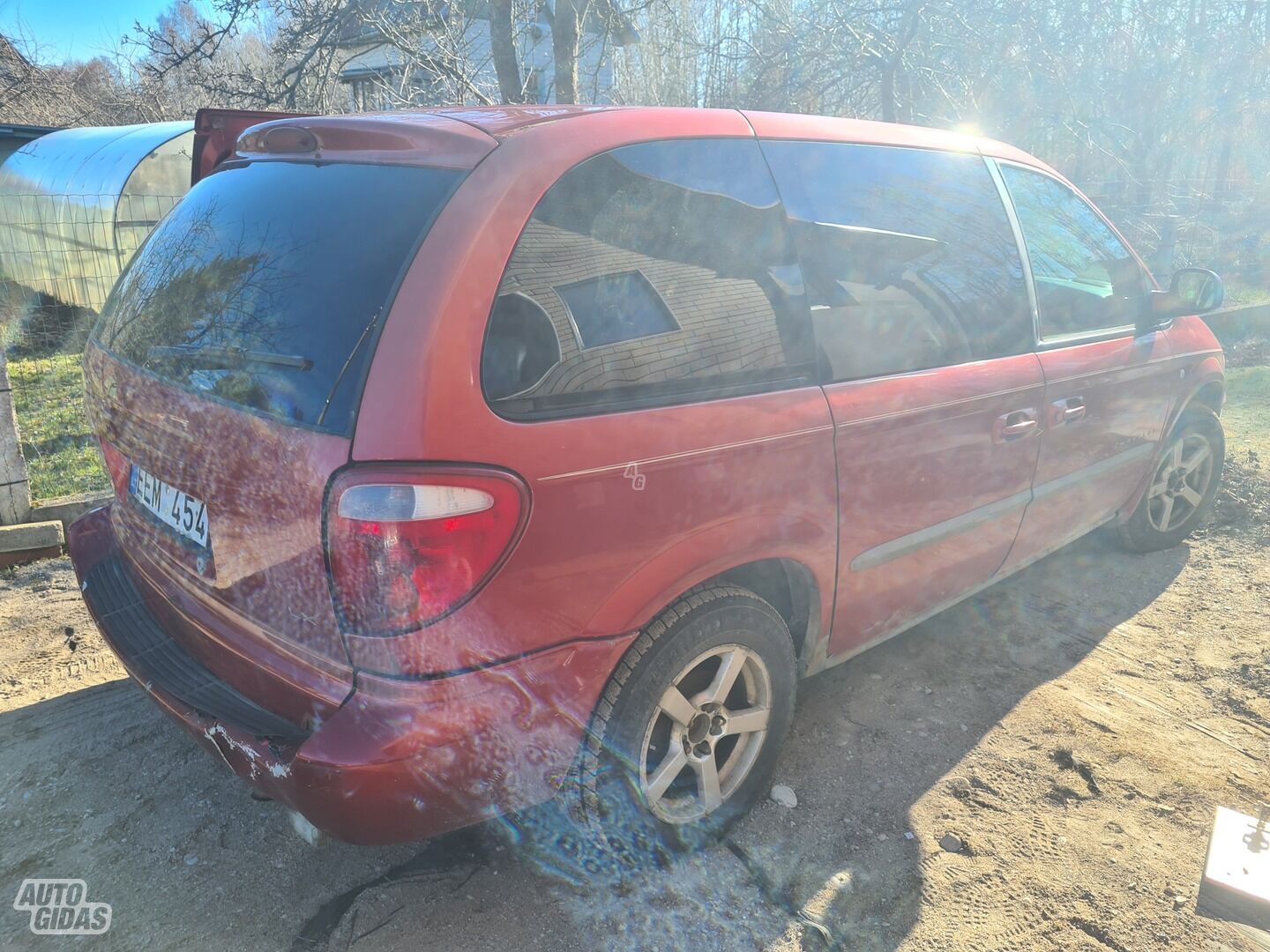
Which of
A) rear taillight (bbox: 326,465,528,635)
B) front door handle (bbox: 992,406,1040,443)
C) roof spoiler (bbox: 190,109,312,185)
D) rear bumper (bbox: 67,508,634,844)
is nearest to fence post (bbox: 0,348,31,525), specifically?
roof spoiler (bbox: 190,109,312,185)

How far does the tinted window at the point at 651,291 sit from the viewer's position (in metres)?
1.83

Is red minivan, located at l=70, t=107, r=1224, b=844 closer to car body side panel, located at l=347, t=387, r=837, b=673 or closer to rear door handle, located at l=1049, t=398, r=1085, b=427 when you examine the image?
car body side panel, located at l=347, t=387, r=837, b=673

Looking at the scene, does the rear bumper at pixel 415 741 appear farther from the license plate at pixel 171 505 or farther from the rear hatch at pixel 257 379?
the license plate at pixel 171 505

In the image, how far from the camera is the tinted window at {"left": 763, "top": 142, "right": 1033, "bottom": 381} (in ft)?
8.02

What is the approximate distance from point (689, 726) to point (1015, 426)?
1592 mm

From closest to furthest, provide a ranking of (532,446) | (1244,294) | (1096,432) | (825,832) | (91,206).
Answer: (532,446) < (825,832) < (1096,432) < (91,206) < (1244,294)

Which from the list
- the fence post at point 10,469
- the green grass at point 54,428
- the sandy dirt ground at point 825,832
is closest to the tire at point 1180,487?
the sandy dirt ground at point 825,832

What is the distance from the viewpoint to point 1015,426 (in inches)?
116

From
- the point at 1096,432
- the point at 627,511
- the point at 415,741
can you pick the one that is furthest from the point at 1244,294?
the point at 415,741

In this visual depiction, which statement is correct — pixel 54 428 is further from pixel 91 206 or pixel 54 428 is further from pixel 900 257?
pixel 900 257

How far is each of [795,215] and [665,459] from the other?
90cm

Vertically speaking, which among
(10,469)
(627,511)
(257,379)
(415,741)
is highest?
(257,379)

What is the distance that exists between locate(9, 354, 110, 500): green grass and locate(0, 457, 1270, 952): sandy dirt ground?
4.83 ft

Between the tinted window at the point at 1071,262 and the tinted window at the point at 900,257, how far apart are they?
0.18m
